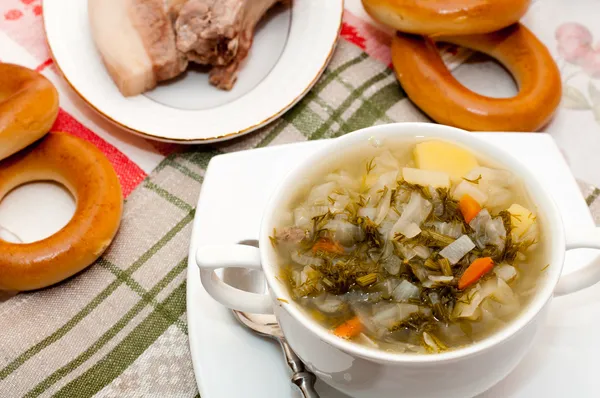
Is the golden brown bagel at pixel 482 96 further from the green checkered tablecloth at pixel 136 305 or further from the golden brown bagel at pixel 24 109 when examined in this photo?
the golden brown bagel at pixel 24 109

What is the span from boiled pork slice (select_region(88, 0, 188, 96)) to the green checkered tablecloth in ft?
0.61

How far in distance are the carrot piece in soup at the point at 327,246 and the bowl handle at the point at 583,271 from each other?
0.91ft

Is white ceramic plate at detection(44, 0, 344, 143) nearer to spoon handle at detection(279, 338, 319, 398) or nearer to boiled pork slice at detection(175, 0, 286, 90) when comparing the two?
boiled pork slice at detection(175, 0, 286, 90)

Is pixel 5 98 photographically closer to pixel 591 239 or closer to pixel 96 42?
pixel 96 42

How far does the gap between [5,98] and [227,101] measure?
463 mm

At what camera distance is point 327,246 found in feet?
2.72

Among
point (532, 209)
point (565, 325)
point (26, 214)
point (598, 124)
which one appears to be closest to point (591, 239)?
point (532, 209)

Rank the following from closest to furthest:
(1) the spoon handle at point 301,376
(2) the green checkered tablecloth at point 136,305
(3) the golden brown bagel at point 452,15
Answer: (1) the spoon handle at point 301,376, (2) the green checkered tablecloth at point 136,305, (3) the golden brown bagel at point 452,15

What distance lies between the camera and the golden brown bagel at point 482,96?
1.31 m

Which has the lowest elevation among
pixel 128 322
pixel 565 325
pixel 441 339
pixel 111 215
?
pixel 128 322

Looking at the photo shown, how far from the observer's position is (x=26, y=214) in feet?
4.24

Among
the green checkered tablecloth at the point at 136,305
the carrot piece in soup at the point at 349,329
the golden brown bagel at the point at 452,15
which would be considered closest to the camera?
the carrot piece in soup at the point at 349,329

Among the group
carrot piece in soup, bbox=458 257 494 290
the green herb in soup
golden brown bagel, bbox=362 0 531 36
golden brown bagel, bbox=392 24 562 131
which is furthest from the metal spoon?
golden brown bagel, bbox=362 0 531 36

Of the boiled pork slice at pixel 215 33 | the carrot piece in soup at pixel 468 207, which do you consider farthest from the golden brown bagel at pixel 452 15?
the carrot piece in soup at pixel 468 207
